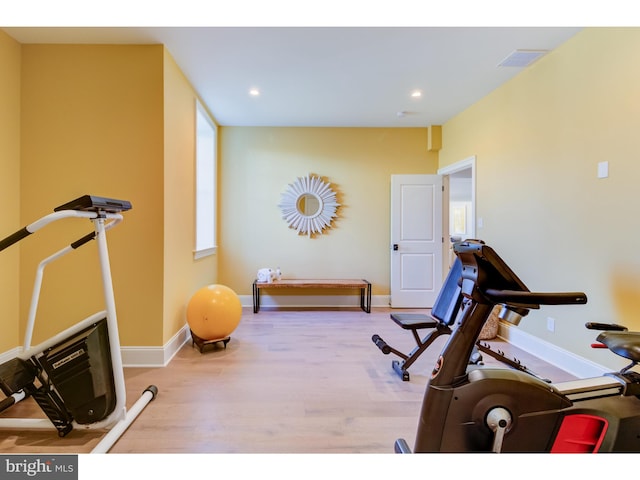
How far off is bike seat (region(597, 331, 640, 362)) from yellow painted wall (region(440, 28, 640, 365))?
1.08 m

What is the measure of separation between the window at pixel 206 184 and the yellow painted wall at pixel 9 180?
1.62 metres

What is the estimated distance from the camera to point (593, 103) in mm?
2367

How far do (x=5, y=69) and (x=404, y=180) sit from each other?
4368mm

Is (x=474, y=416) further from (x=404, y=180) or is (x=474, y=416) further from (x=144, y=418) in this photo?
(x=404, y=180)

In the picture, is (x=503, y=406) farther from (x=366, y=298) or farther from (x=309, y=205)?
(x=309, y=205)

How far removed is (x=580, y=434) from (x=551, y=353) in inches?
66.3

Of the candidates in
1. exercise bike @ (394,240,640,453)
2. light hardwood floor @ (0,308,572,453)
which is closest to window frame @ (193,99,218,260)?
light hardwood floor @ (0,308,572,453)

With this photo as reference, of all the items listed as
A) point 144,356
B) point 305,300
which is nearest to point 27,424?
point 144,356

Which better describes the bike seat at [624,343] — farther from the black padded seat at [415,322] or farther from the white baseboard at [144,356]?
the white baseboard at [144,356]

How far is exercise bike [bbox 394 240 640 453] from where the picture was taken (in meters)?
1.27

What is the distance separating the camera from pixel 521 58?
2830mm

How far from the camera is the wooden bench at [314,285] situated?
4.44m

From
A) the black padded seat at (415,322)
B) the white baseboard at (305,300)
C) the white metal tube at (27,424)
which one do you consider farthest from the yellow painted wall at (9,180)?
the black padded seat at (415,322)
